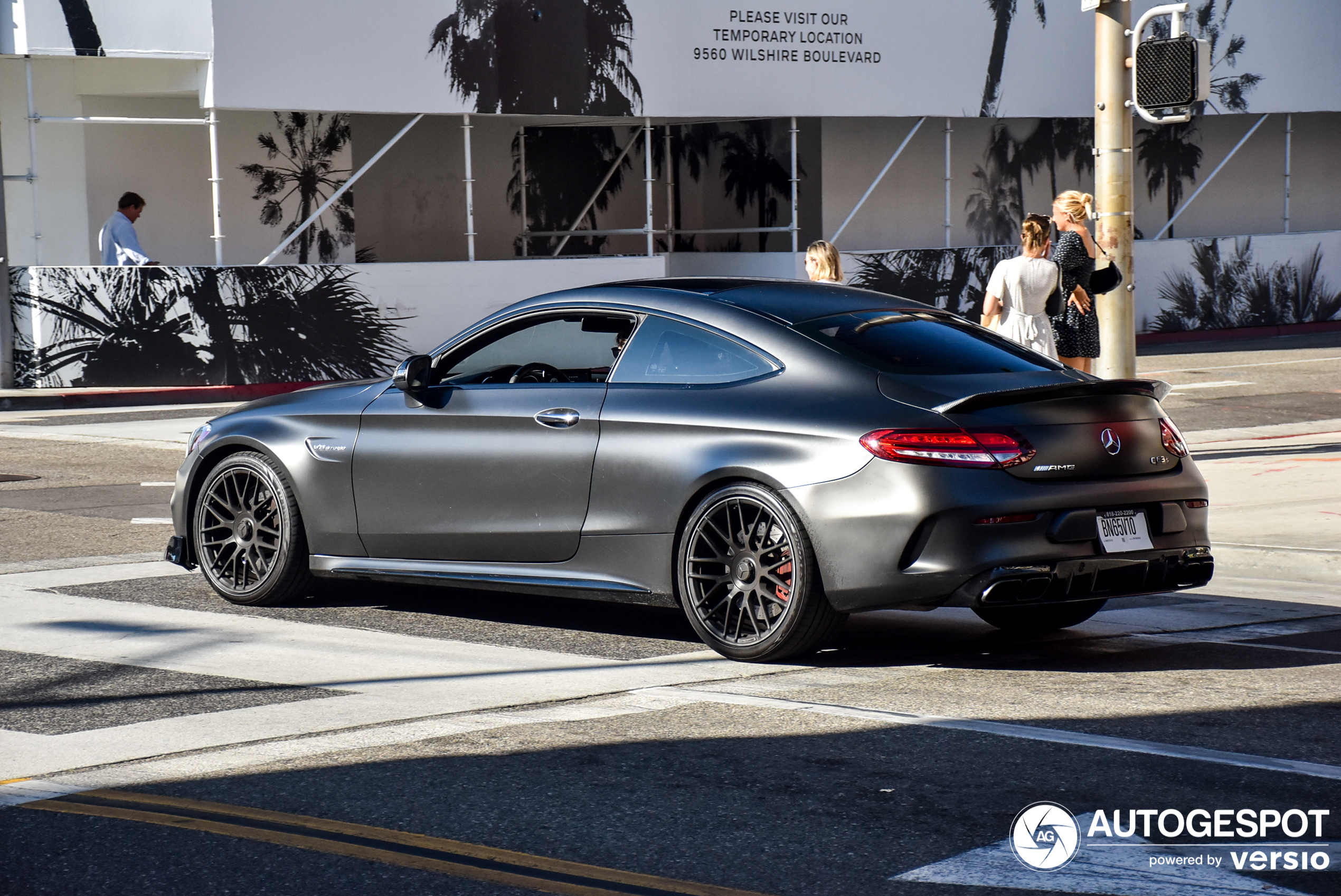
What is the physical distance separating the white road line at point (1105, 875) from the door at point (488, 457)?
327cm

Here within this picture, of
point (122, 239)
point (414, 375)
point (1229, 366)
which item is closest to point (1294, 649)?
point (414, 375)

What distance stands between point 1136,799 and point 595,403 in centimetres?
317

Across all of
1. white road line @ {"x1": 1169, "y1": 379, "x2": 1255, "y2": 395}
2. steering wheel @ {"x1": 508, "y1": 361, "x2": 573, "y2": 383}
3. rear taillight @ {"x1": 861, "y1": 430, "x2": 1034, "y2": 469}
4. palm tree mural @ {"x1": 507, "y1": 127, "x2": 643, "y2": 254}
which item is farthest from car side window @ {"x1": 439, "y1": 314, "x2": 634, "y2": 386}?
palm tree mural @ {"x1": 507, "y1": 127, "x2": 643, "y2": 254}

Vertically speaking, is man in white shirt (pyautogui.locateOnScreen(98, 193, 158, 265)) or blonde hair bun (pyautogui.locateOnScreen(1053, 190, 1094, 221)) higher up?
man in white shirt (pyautogui.locateOnScreen(98, 193, 158, 265))

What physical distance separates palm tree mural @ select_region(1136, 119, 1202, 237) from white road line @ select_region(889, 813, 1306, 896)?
2840 centimetres

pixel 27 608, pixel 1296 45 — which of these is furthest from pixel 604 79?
pixel 27 608

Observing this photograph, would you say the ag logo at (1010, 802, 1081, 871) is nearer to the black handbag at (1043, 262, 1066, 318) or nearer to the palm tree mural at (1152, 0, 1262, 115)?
the black handbag at (1043, 262, 1066, 318)

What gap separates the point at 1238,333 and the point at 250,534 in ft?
83.1

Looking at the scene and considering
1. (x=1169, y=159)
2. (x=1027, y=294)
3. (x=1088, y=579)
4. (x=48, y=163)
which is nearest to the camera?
(x=1088, y=579)

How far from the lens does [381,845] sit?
460 cm

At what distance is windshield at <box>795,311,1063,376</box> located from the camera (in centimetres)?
711

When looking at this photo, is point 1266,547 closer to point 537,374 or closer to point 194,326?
point 537,374

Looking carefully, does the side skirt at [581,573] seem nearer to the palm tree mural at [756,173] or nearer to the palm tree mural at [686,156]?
the palm tree mural at [756,173]

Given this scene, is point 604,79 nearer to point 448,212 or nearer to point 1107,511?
point 448,212
